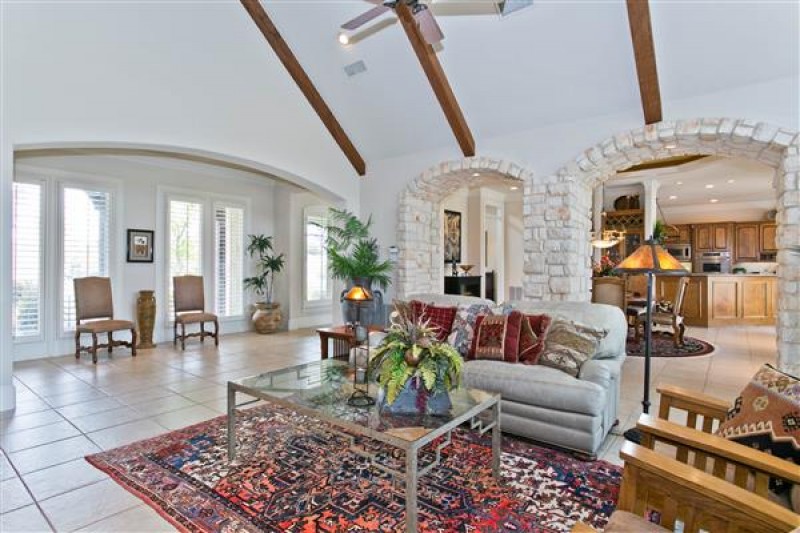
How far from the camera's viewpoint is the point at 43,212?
5707mm

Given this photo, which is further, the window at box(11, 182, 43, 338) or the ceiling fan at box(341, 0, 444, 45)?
the window at box(11, 182, 43, 338)

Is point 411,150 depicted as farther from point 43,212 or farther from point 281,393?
point 43,212

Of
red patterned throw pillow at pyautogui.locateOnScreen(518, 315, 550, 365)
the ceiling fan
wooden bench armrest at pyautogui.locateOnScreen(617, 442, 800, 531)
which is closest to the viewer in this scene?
wooden bench armrest at pyautogui.locateOnScreen(617, 442, 800, 531)

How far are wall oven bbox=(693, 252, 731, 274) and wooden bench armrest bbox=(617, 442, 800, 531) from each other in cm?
1175

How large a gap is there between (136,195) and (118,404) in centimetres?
393

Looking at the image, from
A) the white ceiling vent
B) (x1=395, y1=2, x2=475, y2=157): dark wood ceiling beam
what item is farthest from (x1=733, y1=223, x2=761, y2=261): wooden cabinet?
the white ceiling vent

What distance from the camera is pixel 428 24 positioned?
11.5 ft

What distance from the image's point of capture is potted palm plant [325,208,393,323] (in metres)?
6.61

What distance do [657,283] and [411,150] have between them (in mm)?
6310

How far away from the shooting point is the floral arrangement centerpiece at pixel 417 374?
7.48ft

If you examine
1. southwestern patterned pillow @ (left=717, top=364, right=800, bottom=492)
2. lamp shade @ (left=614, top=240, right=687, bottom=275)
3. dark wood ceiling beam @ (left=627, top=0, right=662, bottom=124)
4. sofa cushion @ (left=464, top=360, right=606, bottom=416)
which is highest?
dark wood ceiling beam @ (left=627, top=0, right=662, bottom=124)

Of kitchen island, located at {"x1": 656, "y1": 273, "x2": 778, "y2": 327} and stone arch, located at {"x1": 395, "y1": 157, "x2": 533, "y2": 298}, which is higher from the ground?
stone arch, located at {"x1": 395, "y1": 157, "x2": 533, "y2": 298}

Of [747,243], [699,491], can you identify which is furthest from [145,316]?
[747,243]

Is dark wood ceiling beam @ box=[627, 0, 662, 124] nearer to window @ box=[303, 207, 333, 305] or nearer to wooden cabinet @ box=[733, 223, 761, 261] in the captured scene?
window @ box=[303, 207, 333, 305]
